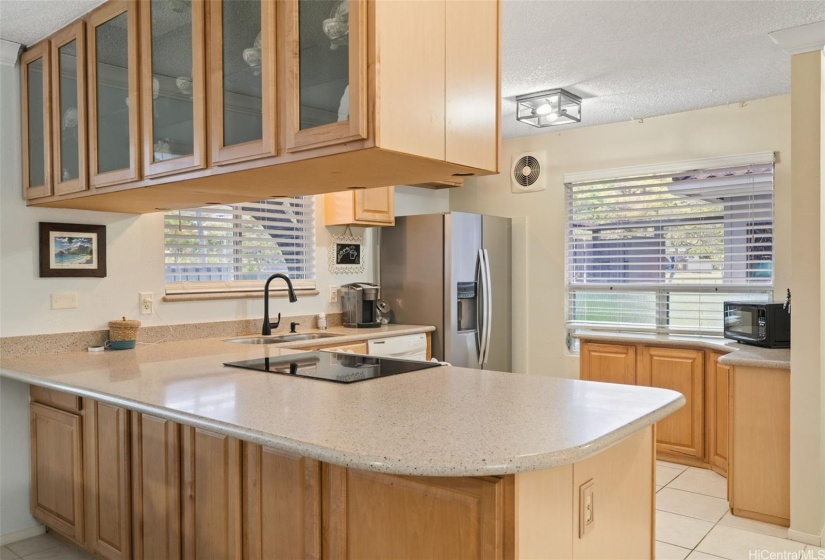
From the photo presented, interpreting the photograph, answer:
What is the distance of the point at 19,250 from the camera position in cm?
300

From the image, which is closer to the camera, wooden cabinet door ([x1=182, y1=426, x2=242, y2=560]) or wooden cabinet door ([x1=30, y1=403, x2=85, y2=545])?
wooden cabinet door ([x1=182, y1=426, x2=242, y2=560])

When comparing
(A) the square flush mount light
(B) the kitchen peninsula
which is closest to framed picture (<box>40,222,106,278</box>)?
(B) the kitchen peninsula

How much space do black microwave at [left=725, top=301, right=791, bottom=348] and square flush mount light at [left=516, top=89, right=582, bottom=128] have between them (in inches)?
62.7

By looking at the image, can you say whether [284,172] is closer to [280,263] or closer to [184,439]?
[184,439]

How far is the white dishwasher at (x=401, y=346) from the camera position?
13.2ft

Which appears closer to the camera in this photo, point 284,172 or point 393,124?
point 393,124

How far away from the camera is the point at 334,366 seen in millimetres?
2465

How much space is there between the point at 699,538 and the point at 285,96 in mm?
2788

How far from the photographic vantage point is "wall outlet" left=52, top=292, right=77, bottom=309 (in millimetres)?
3090

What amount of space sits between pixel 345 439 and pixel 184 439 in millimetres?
957

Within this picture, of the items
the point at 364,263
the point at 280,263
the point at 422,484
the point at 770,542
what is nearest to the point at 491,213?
the point at 364,263

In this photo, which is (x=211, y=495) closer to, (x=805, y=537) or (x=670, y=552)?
(x=670, y=552)

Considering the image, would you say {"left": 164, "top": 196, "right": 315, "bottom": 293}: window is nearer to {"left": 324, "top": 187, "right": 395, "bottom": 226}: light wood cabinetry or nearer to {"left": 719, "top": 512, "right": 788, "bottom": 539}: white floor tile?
{"left": 324, "top": 187, "right": 395, "bottom": 226}: light wood cabinetry

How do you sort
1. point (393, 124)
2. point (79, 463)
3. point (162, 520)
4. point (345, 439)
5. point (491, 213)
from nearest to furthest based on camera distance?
point (345, 439) < point (393, 124) < point (162, 520) < point (79, 463) < point (491, 213)
